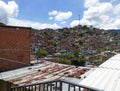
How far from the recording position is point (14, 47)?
1111 centimetres

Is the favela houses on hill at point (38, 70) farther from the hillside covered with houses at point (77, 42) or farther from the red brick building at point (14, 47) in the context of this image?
the hillside covered with houses at point (77, 42)

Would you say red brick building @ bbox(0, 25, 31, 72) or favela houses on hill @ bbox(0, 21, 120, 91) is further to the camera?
red brick building @ bbox(0, 25, 31, 72)

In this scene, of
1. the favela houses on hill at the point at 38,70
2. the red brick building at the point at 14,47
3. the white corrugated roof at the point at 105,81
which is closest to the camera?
the white corrugated roof at the point at 105,81

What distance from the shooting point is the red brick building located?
1054cm

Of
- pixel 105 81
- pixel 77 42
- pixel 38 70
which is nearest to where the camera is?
pixel 105 81

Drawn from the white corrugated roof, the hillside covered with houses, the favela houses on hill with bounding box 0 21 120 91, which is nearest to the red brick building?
the favela houses on hill with bounding box 0 21 120 91

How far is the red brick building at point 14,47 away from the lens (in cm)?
1054

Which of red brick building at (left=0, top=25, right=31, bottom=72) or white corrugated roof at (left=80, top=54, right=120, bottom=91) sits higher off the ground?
red brick building at (left=0, top=25, right=31, bottom=72)

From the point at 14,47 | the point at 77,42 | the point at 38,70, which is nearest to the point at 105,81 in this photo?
the point at 38,70

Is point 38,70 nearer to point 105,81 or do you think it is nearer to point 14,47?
point 14,47

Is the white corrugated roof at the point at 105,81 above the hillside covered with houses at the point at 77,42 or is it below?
below

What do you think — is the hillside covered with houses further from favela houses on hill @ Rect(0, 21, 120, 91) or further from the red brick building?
the red brick building

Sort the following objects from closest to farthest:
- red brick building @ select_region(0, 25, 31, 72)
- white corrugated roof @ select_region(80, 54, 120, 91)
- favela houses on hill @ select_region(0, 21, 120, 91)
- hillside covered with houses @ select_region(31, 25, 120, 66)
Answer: white corrugated roof @ select_region(80, 54, 120, 91) → favela houses on hill @ select_region(0, 21, 120, 91) → red brick building @ select_region(0, 25, 31, 72) → hillside covered with houses @ select_region(31, 25, 120, 66)

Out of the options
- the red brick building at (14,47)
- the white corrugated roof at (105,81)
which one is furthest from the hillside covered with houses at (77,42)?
the white corrugated roof at (105,81)
